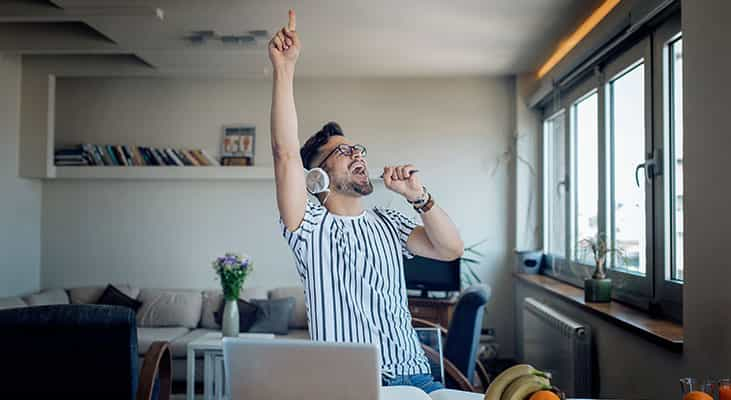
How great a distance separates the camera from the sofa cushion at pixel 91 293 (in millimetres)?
5320

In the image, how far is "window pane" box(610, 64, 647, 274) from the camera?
3.31 metres

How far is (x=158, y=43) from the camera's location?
176 inches

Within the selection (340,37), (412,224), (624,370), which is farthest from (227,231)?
(412,224)

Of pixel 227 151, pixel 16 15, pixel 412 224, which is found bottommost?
pixel 412 224

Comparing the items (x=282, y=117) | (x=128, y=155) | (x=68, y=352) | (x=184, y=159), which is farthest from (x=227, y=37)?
(x=282, y=117)

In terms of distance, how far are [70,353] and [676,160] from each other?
9.09ft

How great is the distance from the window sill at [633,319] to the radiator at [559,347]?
13 centimetres

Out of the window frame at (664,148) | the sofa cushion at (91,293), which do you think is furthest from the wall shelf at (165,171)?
the window frame at (664,148)

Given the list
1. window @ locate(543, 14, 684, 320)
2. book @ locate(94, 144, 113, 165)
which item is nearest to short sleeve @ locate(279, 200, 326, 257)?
window @ locate(543, 14, 684, 320)

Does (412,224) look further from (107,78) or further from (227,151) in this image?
(107,78)

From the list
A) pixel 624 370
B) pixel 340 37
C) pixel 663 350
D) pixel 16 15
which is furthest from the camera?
pixel 340 37

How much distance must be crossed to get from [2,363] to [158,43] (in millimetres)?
2506

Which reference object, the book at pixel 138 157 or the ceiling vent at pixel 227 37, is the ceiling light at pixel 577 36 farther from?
the book at pixel 138 157

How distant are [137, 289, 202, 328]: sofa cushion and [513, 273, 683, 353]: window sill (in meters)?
2.76
